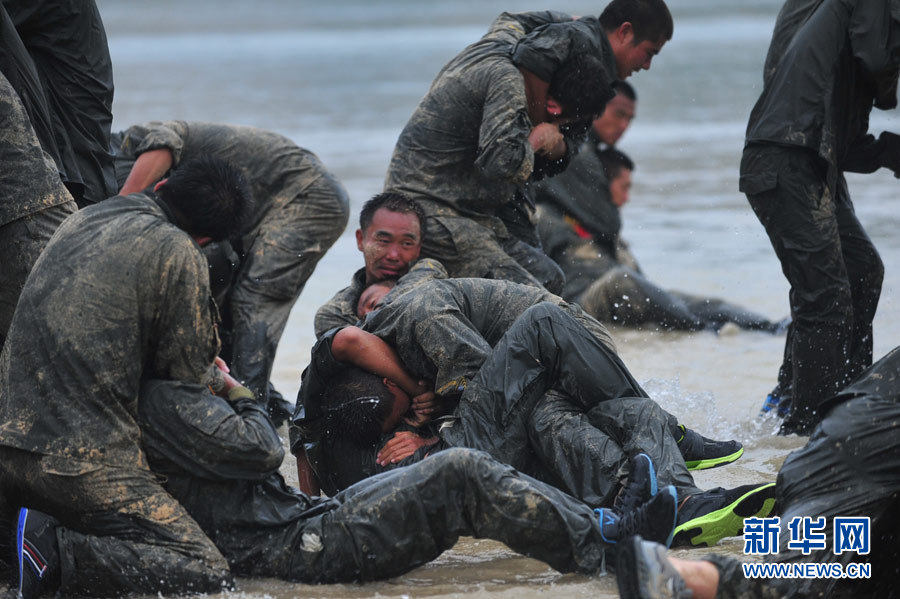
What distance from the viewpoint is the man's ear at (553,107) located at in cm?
580

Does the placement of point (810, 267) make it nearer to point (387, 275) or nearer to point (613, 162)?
point (387, 275)

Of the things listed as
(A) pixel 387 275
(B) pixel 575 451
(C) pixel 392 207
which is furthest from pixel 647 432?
(C) pixel 392 207

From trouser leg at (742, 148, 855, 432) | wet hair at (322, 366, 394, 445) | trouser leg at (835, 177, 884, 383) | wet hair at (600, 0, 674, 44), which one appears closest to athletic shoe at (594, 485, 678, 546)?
wet hair at (322, 366, 394, 445)

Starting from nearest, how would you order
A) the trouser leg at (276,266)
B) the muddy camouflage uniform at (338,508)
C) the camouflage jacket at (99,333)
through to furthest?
the camouflage jacket at (99,333), the muddy camouflage uniform at (338,508), the trouser leg at (276,266)

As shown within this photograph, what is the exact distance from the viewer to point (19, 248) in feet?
14.6

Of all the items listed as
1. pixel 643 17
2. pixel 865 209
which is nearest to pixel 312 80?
pixel 865 209

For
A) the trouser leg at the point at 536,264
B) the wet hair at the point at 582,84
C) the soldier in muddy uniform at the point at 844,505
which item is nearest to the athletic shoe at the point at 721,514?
the soldier in muddy uniform at the point at 844,505

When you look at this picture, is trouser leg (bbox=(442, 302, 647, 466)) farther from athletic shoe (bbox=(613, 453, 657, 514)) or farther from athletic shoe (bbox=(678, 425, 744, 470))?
athletic shoe (bbox=(613, 453, 657, 514))

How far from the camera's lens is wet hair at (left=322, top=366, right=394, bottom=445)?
14.6 feet

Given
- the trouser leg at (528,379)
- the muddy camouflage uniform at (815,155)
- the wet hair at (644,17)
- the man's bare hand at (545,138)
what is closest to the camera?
the trouser leg at (528,379)

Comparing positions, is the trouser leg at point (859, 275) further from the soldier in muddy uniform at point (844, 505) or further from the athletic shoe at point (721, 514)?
the soldier in muddy uniform at point (844, 505)

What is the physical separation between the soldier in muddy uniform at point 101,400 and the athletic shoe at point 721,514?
1.48 meters

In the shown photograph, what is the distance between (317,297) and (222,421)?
5725 mm

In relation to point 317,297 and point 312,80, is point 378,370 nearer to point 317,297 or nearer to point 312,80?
point 317,297
